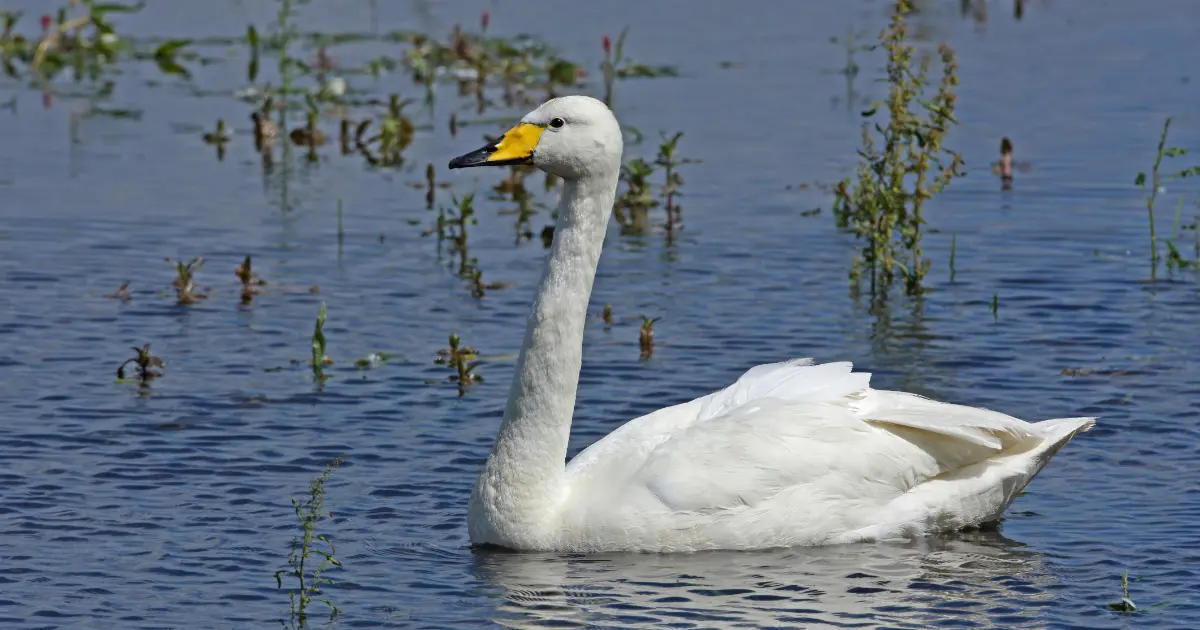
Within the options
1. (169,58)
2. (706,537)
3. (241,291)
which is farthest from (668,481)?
(169,58)

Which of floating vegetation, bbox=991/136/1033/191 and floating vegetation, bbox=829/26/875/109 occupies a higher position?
floating vegetation, bbox=829/26/875/109

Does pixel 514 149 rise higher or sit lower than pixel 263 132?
higher

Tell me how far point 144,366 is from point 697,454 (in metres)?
3.91

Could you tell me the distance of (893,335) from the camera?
1230 cm

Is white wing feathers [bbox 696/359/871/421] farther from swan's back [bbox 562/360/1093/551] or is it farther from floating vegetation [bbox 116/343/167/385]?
floating vegetation [bbox 116/343/167/385]

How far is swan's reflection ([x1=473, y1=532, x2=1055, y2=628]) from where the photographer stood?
7.66 metres

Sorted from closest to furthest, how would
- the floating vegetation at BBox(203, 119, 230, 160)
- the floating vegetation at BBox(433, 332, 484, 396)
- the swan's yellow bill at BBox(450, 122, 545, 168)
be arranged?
the swan's yellow bill at BBox(450, 122, 545, 168)
the floating vegetation at BBox(433, 332, 484, 396)
the floating vegetation at BBox(203, 119, 230, 160)

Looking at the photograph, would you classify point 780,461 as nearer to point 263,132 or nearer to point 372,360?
point 372,360

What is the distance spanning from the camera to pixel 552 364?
8.70 m

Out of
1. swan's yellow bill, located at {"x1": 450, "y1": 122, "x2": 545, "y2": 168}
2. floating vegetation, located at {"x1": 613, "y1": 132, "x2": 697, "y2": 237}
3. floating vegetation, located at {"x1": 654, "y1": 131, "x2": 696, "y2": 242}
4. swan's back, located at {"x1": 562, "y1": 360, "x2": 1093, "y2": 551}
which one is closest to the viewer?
→ swan's back, located at {"x1": 562, "y1": 360, "x2": 1093, "y2": 551}

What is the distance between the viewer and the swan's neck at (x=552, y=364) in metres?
8.60

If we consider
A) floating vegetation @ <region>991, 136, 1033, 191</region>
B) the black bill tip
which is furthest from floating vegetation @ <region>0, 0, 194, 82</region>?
the black bill tip

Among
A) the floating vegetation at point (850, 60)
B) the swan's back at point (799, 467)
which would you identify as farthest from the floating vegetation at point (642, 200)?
the swan's back at point (799, 467)

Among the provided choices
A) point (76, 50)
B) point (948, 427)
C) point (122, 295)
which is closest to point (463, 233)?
point (122, 295)
